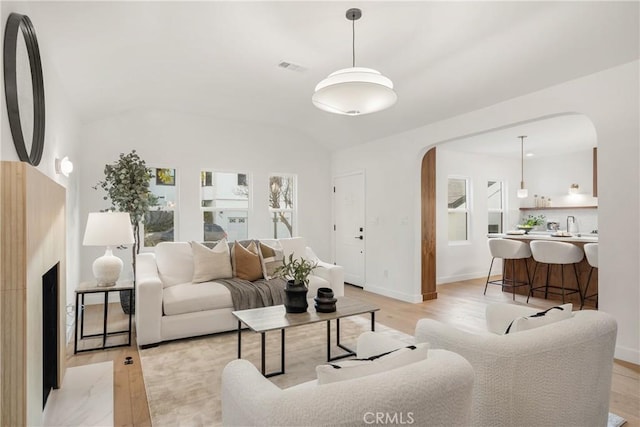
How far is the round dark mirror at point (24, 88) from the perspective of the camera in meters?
1.88

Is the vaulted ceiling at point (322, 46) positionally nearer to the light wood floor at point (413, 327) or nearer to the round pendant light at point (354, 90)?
the round pendant light at point (354, 90)

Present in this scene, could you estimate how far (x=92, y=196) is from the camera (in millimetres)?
4816

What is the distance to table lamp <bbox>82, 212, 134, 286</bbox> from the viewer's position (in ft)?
10.4

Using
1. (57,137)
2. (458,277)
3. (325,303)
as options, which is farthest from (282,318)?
(458,277)

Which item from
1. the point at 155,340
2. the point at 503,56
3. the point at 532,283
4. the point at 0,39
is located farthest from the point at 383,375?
the point at 532,283

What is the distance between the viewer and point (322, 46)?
3145mm

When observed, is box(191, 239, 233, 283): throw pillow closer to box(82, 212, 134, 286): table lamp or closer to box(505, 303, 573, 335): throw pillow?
box(82, 212, 134, 286): table lamp

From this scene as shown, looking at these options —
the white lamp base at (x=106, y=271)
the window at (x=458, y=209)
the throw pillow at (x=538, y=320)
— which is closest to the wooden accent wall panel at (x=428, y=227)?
the window at (x=458, y=209)

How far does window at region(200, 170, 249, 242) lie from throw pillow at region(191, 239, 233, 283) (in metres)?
1.67

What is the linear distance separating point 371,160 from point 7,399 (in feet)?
16.8

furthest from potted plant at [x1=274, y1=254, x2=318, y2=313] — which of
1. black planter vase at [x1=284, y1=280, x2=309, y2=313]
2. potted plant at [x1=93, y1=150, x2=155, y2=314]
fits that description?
potted plant at [x1=93, y1=150, x2=155, y2=314]

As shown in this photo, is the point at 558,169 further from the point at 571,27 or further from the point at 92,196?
the point at 92,196

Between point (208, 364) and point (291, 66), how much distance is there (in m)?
2.85

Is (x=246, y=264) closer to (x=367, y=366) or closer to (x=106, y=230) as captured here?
(x=106, y=230)
